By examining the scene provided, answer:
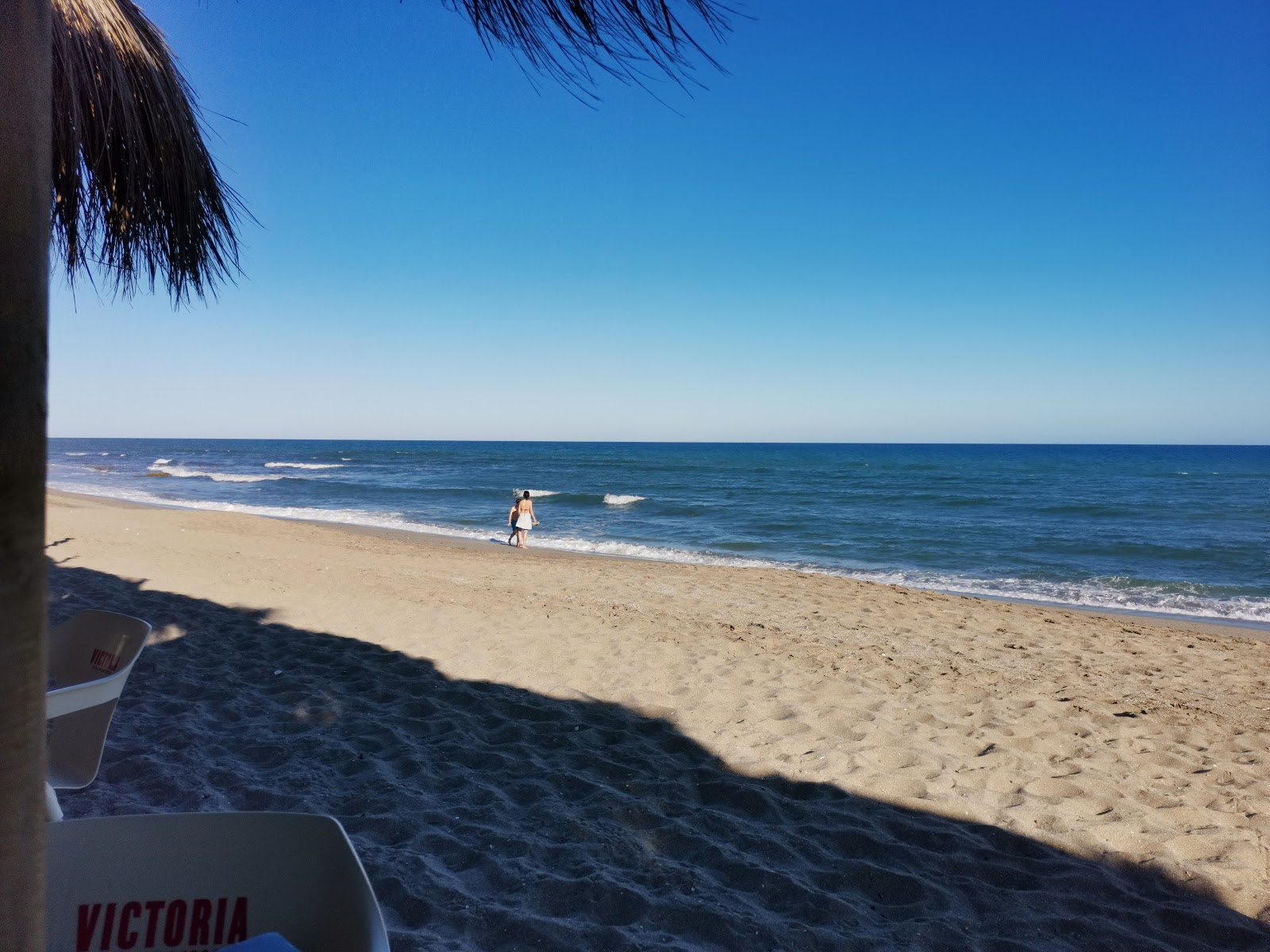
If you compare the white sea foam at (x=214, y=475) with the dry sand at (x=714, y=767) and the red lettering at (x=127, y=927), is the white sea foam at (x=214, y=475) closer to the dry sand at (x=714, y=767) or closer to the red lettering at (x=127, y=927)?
the dry sand at (x=714, y=767)

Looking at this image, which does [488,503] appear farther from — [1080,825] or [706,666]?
[1080,825]

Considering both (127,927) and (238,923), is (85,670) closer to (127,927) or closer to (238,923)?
(127,927)

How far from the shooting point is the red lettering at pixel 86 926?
1.30 metres

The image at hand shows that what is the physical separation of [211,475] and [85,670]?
130ft

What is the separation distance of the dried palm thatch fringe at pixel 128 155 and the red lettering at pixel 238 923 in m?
3.01

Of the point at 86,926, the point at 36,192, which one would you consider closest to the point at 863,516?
the point at 86,926

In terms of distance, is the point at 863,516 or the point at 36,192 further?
the point at 863,516

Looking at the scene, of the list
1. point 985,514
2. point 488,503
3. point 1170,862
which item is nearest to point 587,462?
point 488,503

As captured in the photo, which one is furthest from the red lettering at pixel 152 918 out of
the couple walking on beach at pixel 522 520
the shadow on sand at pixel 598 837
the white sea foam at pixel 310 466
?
the white sea foam at pixel 310 466

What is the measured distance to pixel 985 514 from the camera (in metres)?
24.1

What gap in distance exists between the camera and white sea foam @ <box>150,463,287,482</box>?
35.4 metres

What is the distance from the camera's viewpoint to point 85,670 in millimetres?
2877

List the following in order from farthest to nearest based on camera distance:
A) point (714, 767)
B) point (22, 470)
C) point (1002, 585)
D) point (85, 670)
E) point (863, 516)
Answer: point (863, 516) → point (1002, 585) → point (714, 767) → point (85, 670) → point (22, 470)

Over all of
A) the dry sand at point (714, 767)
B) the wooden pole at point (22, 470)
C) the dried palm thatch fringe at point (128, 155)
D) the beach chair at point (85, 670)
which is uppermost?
the dried palm thatch fringe at point (128, 155)
